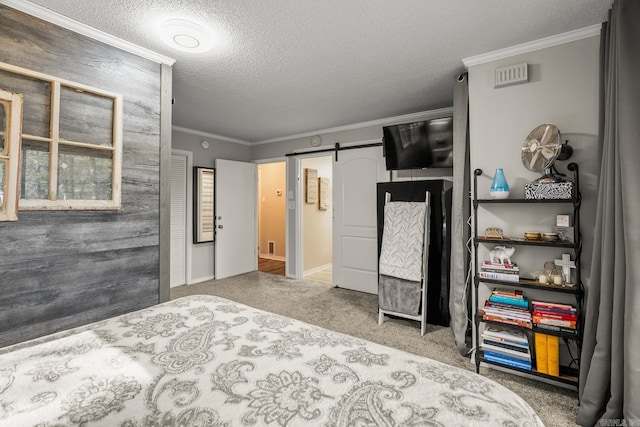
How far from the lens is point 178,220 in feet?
14.7

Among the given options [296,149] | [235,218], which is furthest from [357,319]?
[296,149]

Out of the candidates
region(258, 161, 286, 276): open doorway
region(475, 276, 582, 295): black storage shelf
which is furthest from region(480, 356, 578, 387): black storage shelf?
region(258, 161, 286, 276): open doorway

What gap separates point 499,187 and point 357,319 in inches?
77.9

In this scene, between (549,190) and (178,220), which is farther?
(178,220)

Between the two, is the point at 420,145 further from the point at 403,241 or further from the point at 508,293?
the point at 508,293

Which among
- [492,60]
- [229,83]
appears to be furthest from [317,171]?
[492,60]

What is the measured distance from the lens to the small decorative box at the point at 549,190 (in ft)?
6.38

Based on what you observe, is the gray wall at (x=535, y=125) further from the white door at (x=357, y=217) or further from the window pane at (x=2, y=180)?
the window pane at (x=2, y=180)

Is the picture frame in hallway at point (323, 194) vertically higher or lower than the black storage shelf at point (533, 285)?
higher

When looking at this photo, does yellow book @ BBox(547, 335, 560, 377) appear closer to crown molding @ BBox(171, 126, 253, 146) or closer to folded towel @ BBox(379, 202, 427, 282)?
folded towel @ BBox(379, 202, 427, 282)

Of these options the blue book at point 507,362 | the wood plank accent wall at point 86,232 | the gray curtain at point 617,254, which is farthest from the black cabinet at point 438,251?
the wood plank accent wall at point 86,232

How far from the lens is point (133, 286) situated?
7.11 feet

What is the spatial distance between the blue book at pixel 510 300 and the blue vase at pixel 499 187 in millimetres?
722

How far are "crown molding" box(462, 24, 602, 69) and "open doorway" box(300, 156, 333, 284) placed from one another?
3061 millimetres
